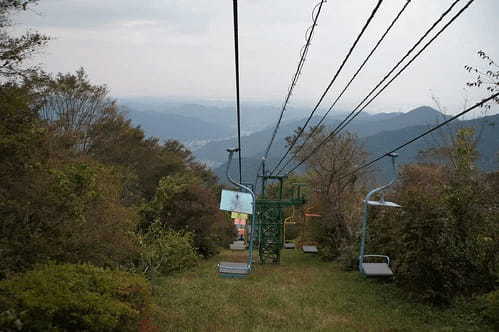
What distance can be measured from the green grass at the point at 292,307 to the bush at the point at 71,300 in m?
1.77

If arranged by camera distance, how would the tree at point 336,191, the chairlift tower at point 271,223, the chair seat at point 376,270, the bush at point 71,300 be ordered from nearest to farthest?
the bush at point 71,300 → the chair seat at point 376,270 → the chairlift tower at point 271,223 → the tree at point 336,191

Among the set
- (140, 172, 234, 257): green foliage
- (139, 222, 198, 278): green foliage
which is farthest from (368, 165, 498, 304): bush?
(140, 172, 234, 257): green foliage

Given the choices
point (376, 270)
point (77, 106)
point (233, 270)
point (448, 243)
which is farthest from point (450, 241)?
point (77, 106)

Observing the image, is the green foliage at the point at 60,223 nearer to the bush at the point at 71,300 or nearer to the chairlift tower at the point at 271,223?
the bush at the point at 71,300

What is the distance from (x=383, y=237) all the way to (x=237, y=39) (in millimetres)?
12811

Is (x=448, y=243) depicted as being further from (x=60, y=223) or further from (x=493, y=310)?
(x=60, y=223)

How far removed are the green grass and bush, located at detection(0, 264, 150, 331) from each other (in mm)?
1775

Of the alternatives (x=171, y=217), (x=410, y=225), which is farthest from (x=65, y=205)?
(x=171, y=217)

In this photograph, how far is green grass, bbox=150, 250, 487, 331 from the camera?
980 cm

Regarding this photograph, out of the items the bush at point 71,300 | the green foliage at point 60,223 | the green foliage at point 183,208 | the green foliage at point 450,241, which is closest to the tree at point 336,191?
the green foliage at point 183,208

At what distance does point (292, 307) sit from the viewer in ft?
37.5

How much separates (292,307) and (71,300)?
5880 millimetres

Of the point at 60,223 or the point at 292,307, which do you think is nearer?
the point at 60,223

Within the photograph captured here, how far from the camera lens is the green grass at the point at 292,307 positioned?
32.2 feet
